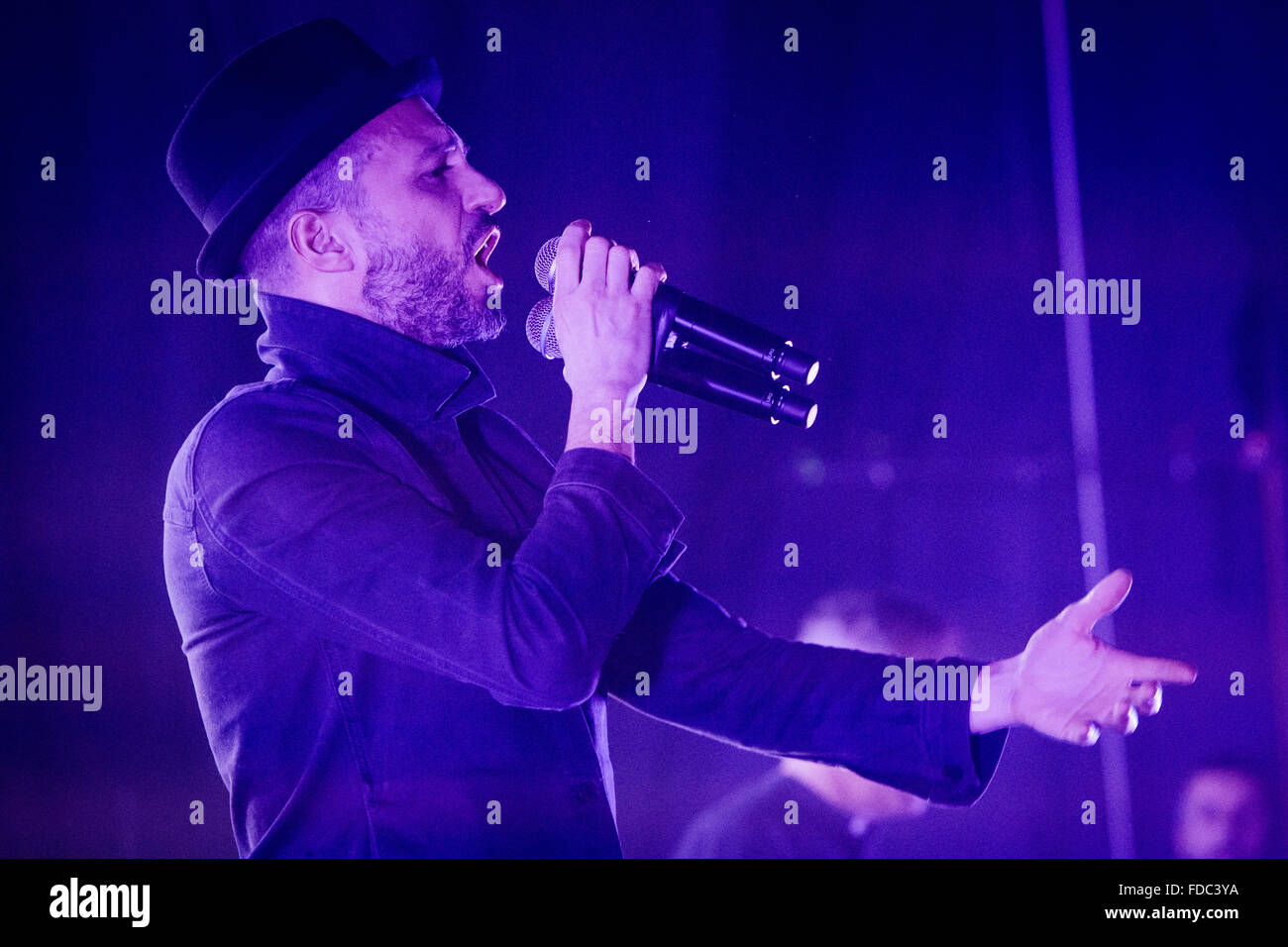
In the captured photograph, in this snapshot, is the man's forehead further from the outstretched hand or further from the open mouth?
the outstretched hand

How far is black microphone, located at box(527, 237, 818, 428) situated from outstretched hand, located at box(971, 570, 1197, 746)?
1.67 ft

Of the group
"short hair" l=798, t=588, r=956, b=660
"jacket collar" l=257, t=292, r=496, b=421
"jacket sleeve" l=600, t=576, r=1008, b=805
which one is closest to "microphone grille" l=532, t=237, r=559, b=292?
"jacket collar" l=257, t=292, r=496, b=421

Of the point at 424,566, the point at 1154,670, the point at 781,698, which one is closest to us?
the point at 424,566

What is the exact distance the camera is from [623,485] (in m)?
1.47

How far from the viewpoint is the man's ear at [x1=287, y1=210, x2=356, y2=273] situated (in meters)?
1.65

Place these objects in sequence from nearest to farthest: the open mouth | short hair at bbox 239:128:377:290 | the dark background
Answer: short hair at bbox 239:128:377:290 < the open mouth < the dark background

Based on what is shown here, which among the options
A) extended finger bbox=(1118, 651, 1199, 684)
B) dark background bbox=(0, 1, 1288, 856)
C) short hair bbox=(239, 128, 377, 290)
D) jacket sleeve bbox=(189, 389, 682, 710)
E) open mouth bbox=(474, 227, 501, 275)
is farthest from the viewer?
dark background bbox=(0, 1, 1288, 856)

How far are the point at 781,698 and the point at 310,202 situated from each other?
3.57 ft

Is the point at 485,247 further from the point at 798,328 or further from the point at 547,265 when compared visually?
the point at 798,328

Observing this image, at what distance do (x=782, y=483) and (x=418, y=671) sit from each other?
81cm

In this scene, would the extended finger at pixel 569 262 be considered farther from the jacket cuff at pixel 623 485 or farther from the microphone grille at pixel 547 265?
the jacket cuff at pixel 623 485

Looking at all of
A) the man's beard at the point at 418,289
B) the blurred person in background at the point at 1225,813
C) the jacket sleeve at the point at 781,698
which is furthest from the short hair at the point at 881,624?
the man's beard at the point at 418,289

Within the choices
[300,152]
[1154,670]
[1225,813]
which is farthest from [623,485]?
[1225,813]
